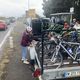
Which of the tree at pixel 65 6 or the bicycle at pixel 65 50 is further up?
the bicycle at pixel 65 50

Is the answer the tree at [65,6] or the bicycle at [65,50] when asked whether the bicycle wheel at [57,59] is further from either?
the tree at [65,6]

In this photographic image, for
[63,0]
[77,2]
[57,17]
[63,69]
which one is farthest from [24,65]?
[63,0]

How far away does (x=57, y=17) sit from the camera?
29062mm

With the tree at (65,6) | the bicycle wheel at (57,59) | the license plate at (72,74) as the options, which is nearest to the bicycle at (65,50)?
the bicycle wheel at (57,59)

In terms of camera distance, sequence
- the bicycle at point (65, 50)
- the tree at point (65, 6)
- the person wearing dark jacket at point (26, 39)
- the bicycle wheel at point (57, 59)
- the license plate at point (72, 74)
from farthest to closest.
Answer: the tree at point (65, 6)
the person wearing dark jacket at point (26, 39)
the bicycle at point (65, 50)
the bicycle wheel at point (57, 59)
the license plate at point (72, 74)

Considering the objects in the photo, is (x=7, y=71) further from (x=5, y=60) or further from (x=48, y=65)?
(x=48, y=65)

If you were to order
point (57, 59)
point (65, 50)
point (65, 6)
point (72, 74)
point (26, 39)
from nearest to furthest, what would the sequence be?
1. point (72, 74)
2. point (57, 59)
3. point (65, 50)
4. point (26, 39)
5. point (65, 6)

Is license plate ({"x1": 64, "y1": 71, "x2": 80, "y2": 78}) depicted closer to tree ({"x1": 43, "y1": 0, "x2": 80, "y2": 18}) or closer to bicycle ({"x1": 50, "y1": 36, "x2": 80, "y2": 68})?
bicycle ({"x1": 50, "y1": 36, "x2": 80, "y2": 68})

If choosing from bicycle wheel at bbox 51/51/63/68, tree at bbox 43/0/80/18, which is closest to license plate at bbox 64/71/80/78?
bicycle wheel at bbox 51/51/63/68

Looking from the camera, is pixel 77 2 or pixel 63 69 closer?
pixel 63 69

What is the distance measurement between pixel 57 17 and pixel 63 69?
22078 millimetres

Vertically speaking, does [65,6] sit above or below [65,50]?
below

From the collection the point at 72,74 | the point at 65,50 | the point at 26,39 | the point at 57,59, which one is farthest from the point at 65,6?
the point at 72,74

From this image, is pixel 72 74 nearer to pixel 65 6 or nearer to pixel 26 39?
pixel 26 39
